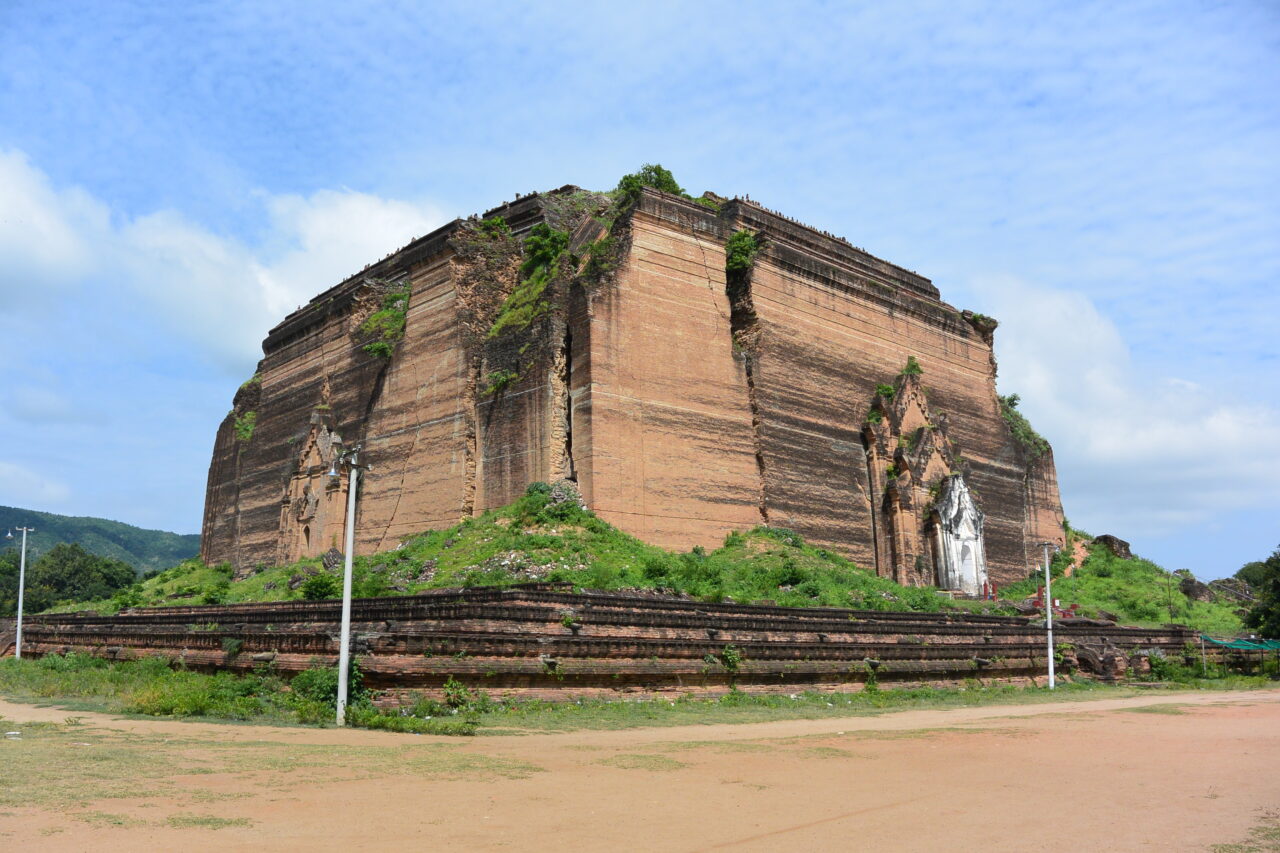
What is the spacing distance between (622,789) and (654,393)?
21262 millimetres

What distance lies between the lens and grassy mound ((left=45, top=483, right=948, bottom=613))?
24.1 meters

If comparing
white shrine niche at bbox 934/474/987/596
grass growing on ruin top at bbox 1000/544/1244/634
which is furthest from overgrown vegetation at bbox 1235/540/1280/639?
white shrine niche at bbox 934/474/987/596

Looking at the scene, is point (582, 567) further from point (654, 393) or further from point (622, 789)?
point (622, 789)

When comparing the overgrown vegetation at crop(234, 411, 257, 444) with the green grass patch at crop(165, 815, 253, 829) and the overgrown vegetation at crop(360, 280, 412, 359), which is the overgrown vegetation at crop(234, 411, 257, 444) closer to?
the overgrown vegetation at crop(360, 280, 412, 359)

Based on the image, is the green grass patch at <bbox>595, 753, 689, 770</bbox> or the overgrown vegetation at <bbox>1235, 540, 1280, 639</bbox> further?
the overgrown vegetation at <bbox>1235, 540, 1280, 639</bbox>

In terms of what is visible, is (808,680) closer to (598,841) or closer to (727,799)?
(727,799)

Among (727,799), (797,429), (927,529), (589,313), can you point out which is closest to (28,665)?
(589,313)

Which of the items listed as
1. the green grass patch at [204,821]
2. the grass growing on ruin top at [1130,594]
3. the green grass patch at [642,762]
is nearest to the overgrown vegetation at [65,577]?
the grass growing on ruin top at [1130,594]

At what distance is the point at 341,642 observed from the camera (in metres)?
13.7

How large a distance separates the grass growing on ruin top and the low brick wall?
49.7 feet

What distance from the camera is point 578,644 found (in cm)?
1611

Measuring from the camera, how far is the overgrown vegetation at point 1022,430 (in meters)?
46.4

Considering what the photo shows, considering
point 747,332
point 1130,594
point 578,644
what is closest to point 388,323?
point 747,332

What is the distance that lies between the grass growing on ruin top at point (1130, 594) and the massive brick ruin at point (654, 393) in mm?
2185
